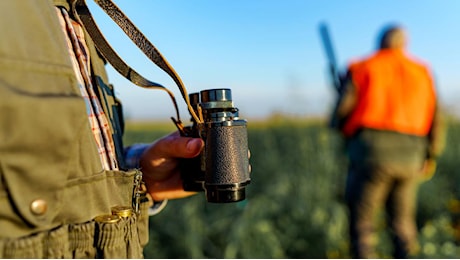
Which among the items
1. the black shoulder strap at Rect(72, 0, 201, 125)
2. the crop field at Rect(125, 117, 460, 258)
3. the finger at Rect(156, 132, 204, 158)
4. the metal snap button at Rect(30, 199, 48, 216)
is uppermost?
the black shoulder strap at Rect(72, 0, 201, 125)

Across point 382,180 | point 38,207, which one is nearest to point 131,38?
point 38,207

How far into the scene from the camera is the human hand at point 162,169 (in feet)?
4.21

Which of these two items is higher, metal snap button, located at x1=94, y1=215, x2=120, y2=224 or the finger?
the finger

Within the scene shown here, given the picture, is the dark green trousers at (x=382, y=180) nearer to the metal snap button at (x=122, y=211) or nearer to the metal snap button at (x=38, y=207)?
the metal snap button at (x=122, y=211)

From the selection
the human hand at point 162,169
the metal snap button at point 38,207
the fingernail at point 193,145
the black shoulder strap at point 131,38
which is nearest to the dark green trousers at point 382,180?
the human hand at point 162,169

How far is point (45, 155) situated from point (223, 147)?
0.36m

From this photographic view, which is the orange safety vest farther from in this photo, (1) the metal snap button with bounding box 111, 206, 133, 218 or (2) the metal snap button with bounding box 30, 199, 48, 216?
(2) the metal snap button with bounding box 30, 199, 48, 216

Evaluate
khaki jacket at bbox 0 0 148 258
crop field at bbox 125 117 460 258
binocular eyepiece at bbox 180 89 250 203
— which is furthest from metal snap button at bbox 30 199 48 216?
crop field at bbox 125 117 460 258

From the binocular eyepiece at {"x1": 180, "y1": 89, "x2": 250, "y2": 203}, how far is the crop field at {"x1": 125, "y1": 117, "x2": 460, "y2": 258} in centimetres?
227

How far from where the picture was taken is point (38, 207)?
0.74m

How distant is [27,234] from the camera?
0.75 meters

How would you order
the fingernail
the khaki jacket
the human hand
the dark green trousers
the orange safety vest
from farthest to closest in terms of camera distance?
the orange safety vest, the dark green trousers, the human hand, the fingernail, the khaki jacket

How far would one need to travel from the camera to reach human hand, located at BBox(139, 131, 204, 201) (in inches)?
50.5

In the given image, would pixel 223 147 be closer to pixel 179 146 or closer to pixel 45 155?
pixel 179 146
